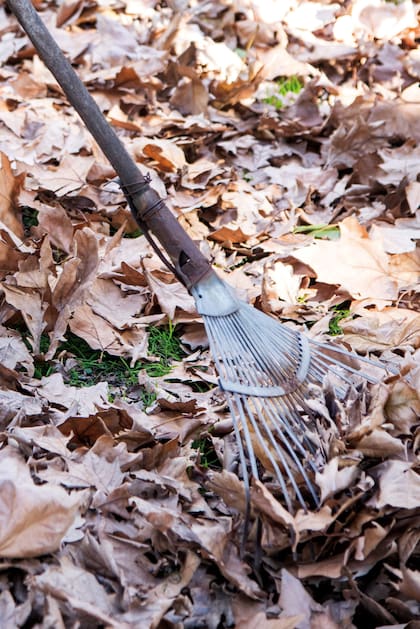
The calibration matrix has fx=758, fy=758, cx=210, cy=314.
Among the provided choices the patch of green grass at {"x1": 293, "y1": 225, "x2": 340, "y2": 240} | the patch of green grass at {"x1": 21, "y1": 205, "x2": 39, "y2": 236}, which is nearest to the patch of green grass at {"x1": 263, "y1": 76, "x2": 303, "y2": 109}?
the patch of green grass at {"x1": 293, "y1": 225, "x2": 340, "y2": 240}

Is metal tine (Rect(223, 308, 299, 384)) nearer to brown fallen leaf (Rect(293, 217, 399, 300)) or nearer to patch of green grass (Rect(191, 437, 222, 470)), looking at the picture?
patch of green grass (Rect(191, 437, 222, 470))

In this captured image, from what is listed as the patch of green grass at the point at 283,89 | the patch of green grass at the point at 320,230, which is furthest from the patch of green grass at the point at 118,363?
the patch of green grass at the point at 283,89

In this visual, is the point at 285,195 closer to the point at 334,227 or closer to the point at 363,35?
the point at 334,227

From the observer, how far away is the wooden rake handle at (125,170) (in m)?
1.85

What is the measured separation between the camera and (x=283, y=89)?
11.5 ft

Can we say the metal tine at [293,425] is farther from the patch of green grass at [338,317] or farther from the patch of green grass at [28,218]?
the patch of green grass at [28,218]

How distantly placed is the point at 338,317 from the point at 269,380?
25.7 inches

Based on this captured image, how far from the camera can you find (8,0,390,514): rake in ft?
5.37

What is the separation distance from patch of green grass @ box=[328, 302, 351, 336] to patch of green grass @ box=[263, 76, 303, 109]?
134 centimetres

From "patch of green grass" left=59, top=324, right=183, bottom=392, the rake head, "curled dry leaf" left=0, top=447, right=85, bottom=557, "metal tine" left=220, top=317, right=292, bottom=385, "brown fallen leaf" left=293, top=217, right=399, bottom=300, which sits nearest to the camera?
"curled dry leaf" left=0, top=447, right=85, bottom=557

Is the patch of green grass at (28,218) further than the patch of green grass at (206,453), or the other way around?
the patch of green grass at (28,218)

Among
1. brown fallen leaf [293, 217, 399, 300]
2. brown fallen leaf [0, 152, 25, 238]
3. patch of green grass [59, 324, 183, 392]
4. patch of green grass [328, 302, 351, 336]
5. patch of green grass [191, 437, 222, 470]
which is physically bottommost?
patch of green grass [328, 302, 351, 336]

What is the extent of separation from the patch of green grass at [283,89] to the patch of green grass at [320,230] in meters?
0.91

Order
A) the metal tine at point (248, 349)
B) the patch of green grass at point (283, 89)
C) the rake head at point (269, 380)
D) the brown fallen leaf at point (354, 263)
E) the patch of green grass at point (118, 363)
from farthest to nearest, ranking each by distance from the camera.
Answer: the patch of green grass at point (283, 89) < the brown fallen leaf at point (354, 263) < the patch of green grass at point (118, 363) < the metal tine at point (248, 349) < the rake head at point (269, 380)
